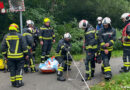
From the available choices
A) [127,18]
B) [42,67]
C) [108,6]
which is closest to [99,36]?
[127,18]

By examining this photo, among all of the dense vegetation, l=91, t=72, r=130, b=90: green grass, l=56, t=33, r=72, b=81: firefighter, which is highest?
the dense vegetation

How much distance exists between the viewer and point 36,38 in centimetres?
Answer: 905

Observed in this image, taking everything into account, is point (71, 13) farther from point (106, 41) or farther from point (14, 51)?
point (14, 51)

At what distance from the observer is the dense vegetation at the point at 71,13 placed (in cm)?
1197

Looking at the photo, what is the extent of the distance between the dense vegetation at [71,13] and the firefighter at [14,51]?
16.6 ft

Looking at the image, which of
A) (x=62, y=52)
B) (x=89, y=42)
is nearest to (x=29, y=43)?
(x=62, y=52)

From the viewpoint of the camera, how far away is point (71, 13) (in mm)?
14867

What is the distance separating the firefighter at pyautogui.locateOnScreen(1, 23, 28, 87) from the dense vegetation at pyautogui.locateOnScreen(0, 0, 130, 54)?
5.07 metres

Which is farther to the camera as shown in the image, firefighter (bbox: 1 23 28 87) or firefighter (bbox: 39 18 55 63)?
firefighter (bbox: 39 18 55 63)

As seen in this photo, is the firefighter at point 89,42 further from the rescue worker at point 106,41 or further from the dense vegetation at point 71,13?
the dense vegetation at point 71,13

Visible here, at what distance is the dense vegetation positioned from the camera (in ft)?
39.3

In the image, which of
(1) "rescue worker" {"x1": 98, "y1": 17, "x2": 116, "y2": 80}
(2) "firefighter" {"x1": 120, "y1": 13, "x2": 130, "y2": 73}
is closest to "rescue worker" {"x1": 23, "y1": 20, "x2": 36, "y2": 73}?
(1) "rescue worker" {"x1": 98, "y1": 17, "x2": 116, "y2": 80}

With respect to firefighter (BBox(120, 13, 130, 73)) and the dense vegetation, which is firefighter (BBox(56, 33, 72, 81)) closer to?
firefighter (BBox(120, 13, 130, 73))

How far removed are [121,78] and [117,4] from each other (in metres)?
8.69
